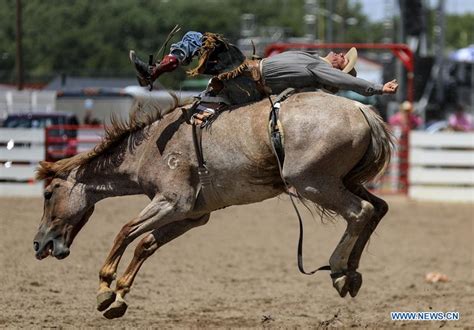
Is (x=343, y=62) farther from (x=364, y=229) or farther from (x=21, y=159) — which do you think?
(x=21, y=159)

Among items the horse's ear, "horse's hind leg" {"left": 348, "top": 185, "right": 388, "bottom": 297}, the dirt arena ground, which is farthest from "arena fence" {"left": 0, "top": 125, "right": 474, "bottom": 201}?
"horse's hind leg" {"left": 348, "top": 185, "right": 388, "bottom": 297}

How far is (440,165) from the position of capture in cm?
1659

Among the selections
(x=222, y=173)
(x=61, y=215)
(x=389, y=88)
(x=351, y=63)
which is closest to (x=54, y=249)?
(x=61, y=215)

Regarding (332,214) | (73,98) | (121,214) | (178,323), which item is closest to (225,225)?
(121,214)

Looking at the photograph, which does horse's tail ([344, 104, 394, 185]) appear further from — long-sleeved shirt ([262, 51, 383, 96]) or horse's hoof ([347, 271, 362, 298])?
horse's hoof ([347, 271, 362, 298])

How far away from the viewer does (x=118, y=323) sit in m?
7.57

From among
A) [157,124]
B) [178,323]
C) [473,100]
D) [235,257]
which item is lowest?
[473,100]

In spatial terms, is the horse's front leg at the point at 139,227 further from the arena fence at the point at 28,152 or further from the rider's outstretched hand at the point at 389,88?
the arena fence at the point at 28,152

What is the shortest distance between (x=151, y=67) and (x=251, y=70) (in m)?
0.66

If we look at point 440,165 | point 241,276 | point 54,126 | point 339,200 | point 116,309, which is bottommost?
point 440,165

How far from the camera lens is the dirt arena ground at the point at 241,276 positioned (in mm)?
7898

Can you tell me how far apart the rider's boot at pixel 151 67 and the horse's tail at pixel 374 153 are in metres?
1.25

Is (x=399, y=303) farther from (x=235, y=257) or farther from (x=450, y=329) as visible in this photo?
(x=235, y=257)

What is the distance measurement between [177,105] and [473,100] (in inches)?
748
